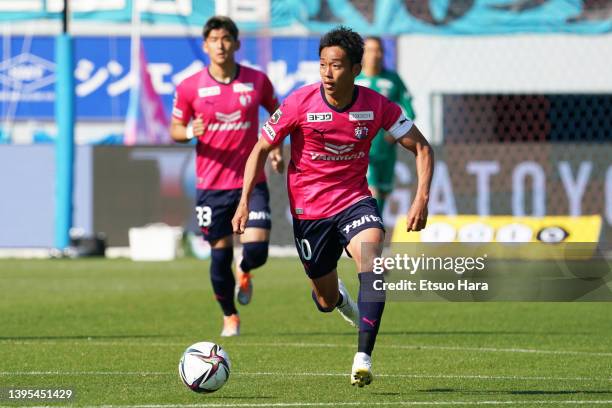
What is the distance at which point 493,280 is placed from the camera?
49.1ft

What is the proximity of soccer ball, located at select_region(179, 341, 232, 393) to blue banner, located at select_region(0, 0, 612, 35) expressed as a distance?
13375mm

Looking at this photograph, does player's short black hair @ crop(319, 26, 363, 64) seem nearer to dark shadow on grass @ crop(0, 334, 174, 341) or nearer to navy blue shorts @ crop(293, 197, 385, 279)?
navy blue shorts @ crop(293, 197, 385, 279)

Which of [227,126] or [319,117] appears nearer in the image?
[319,117]

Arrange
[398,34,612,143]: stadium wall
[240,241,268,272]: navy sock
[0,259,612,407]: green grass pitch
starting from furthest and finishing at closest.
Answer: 1. [398,34,612,143]: stadium wall
2. [240,241,268,272]: navy sock
3. [0,259,612,407]: green grass pitch

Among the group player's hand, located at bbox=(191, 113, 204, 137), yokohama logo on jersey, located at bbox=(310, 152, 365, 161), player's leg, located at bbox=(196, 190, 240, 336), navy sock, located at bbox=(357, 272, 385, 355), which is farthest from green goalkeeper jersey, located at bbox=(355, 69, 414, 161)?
navy sock, located at bbox=(357, 272, 385, 355)

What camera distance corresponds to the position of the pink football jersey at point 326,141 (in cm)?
848

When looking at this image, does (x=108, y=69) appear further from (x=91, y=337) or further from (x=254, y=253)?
(x=91, y=337)

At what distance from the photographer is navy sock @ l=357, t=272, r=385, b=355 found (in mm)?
7820

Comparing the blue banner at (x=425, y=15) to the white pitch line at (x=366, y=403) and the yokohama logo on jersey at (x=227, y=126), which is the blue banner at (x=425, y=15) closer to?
the yokohama logo on jersey at (x=227, y=126)

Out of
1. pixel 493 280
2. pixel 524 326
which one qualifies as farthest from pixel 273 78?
pixel 524 326

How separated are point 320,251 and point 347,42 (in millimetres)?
1321

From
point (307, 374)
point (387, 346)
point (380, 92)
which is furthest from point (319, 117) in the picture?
point (380, 92)

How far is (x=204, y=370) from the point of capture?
25.1ft

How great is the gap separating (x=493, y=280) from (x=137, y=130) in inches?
440
